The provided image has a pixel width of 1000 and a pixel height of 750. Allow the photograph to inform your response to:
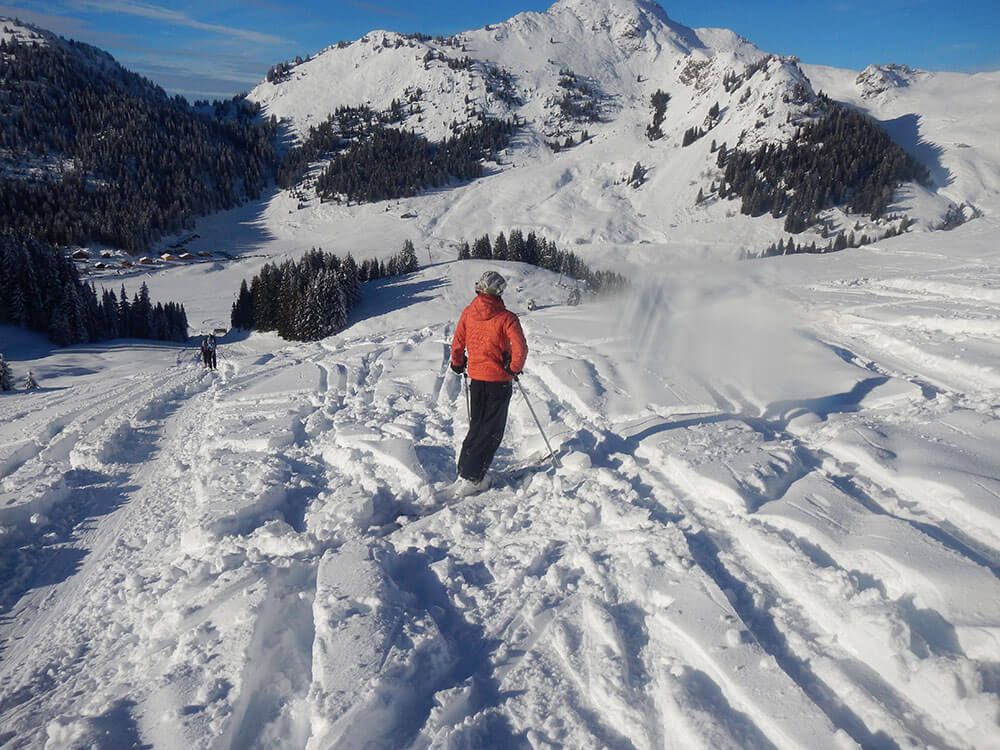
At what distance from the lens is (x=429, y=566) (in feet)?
14.9

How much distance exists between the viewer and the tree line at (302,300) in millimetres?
48094

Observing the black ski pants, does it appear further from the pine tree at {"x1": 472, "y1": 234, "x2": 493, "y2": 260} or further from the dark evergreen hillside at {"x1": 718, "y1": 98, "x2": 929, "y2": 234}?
the dark evergreen hillside at {"x1": 718, "y1": 98, "x2": 929, "y2": 234}

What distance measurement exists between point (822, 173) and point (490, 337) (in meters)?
120

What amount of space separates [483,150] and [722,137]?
67991 millimetres

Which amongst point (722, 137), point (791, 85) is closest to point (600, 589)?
point (722, 137)

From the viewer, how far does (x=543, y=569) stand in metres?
4.41

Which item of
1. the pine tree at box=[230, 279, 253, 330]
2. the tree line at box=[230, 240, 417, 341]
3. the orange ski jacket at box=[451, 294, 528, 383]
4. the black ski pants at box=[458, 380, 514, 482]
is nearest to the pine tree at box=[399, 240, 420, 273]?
the tree line at box=[230, 240, 417, 341]

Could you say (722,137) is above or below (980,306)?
above

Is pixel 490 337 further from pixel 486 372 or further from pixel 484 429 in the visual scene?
pixel 484 429

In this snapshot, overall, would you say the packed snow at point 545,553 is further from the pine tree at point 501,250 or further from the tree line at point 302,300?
the pine tree at point 501,250

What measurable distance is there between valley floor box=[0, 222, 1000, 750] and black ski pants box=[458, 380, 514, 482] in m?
0.34

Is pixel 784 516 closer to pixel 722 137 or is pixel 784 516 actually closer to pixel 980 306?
pixel 980 306

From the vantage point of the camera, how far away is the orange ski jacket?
18.9 ft

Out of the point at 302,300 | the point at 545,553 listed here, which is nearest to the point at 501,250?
the point at 302,300
